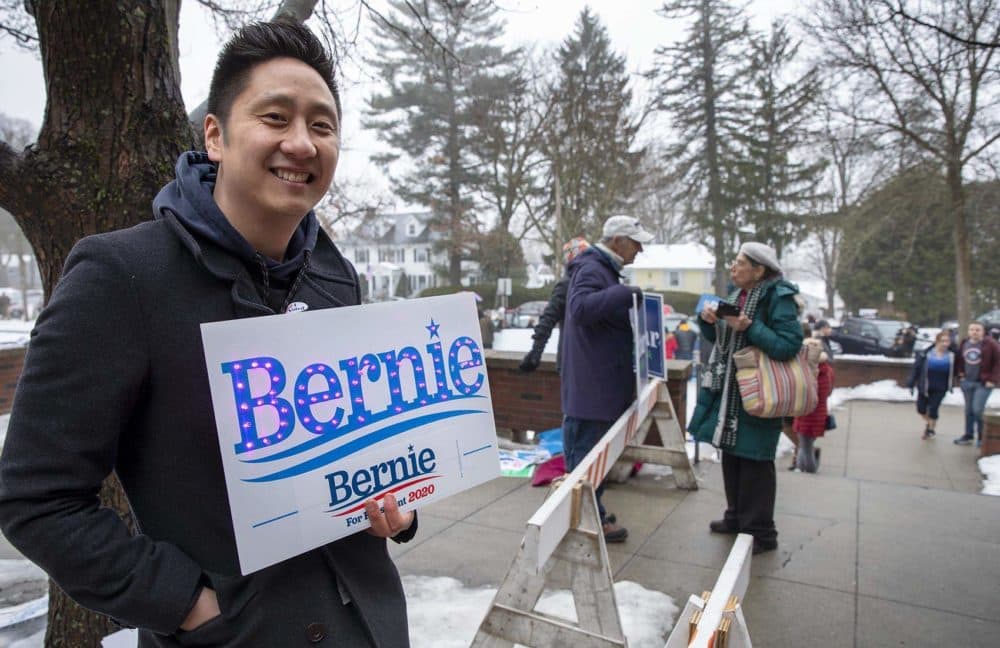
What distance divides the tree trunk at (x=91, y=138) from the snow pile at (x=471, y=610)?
149 centimetres

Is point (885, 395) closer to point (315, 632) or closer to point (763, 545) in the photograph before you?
point (763, 545)

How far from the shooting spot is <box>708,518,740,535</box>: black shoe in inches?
183

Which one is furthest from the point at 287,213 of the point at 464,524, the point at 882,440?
the point at 882,440

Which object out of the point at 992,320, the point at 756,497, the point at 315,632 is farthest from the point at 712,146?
the point at 315,632

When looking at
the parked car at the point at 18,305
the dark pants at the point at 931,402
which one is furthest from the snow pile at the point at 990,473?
the parked car at the point at 18,305

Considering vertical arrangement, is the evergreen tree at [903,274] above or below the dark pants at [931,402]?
above

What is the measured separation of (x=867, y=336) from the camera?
23156mm

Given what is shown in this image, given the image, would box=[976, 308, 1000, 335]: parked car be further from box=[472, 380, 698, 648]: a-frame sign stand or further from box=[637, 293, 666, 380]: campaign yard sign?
box=[472, 380, 698, 648]: a-frame sign stand

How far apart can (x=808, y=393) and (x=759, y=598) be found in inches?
48.8

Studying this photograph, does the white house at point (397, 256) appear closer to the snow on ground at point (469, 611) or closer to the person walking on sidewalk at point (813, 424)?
the person walking on sidewalk at point (813, 424)

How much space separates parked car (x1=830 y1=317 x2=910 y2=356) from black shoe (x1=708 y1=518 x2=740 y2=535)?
2009 centimetres

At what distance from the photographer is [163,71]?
8.36 ft

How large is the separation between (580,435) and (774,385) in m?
1.29

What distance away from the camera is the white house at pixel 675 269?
5712 cm
